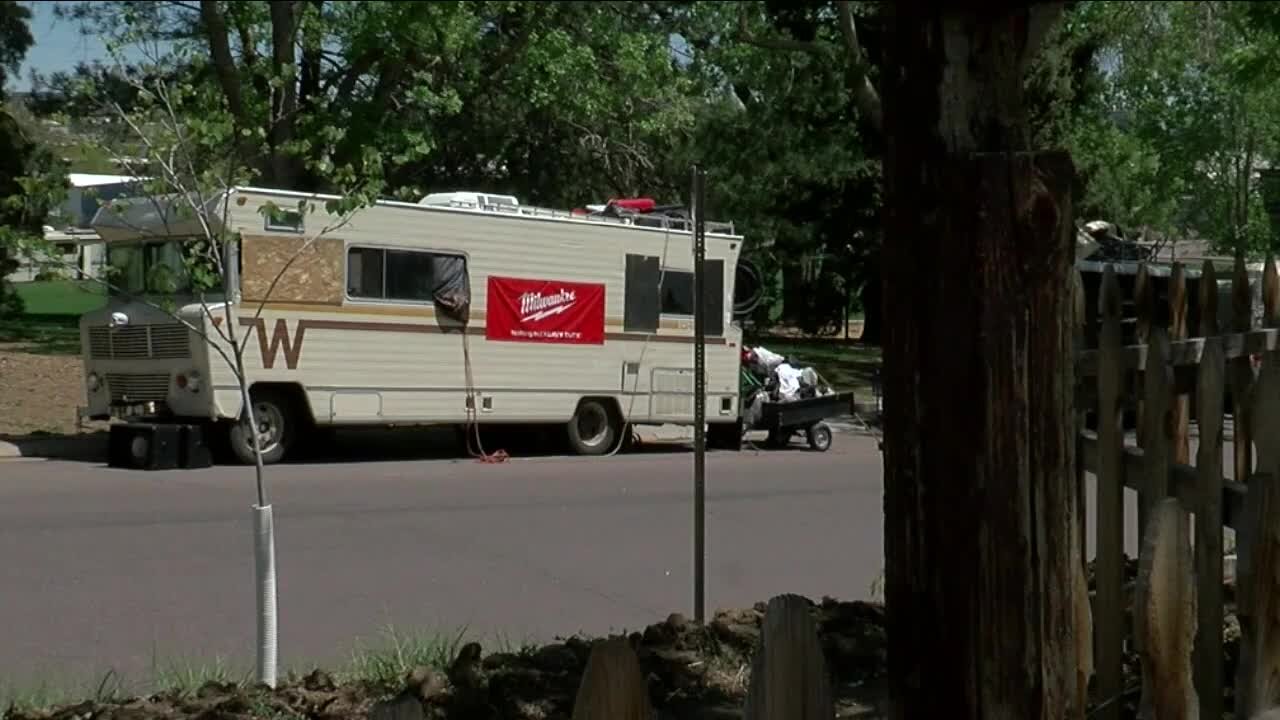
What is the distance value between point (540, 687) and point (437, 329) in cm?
1364

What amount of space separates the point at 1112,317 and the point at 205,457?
1326cm

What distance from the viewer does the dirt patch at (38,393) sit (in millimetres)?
19938

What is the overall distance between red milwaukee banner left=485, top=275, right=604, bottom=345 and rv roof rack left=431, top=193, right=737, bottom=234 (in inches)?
31.9

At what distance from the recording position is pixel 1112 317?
5.40 m

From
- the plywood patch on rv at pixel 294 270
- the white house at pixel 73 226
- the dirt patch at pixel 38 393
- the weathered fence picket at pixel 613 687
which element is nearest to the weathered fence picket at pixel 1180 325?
the weathered fence picket at pixel 613 687

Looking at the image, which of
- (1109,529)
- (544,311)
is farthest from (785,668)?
(544,311)

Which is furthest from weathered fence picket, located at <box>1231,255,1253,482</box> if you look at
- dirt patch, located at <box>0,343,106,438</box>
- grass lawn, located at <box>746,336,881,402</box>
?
grass lawn, located at <box>746,336,881,402</box>

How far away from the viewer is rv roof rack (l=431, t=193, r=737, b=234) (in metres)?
19.9

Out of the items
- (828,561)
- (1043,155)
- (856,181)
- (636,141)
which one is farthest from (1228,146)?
(1043,155)

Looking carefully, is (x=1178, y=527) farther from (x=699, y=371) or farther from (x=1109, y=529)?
(x=699, y=371)

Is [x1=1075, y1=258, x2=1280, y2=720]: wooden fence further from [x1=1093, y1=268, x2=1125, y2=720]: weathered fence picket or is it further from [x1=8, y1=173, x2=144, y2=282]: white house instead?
[x1=8, y1=173, x2=144, y2=282]: white house

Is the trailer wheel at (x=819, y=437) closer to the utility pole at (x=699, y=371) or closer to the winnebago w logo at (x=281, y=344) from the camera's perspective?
the winnebago w logo at (x=281, y=344)

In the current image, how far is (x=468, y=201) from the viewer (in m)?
19.9

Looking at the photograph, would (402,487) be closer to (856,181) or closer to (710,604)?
(710,604)
